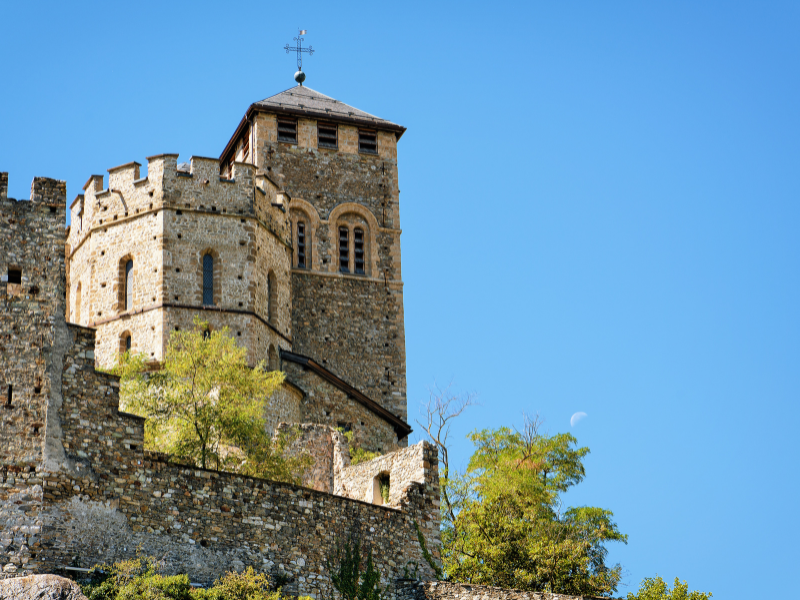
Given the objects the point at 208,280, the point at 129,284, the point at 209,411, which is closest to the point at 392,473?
the point at 209,411

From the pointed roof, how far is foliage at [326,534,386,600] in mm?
23675

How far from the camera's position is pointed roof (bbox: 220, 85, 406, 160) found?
155ft

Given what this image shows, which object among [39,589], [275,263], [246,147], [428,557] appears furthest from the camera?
[246,147]

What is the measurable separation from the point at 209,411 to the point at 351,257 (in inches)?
689

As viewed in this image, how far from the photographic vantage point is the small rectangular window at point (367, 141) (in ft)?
158

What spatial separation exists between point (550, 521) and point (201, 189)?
1432 cm

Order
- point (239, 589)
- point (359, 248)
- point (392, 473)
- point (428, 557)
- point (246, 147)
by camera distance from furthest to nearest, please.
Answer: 1. point (246, 147)
2. point (359, 248)
3. point (392, 473)
4. point (428, 557)
5. point (239, 589)

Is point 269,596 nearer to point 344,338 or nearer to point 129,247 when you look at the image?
point 129,247

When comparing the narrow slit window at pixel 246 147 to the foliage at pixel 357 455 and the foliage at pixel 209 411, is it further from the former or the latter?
the foliage at pixel 209 411

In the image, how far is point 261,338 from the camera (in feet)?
127

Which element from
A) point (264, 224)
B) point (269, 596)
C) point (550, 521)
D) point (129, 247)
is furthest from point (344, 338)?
point (269, 596)

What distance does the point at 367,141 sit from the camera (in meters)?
48.3

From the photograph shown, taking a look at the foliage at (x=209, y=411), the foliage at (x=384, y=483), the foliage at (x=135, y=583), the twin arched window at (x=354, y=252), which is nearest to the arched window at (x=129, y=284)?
the foliage at (x=209, y=411)

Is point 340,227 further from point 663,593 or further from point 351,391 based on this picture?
point 663,593
